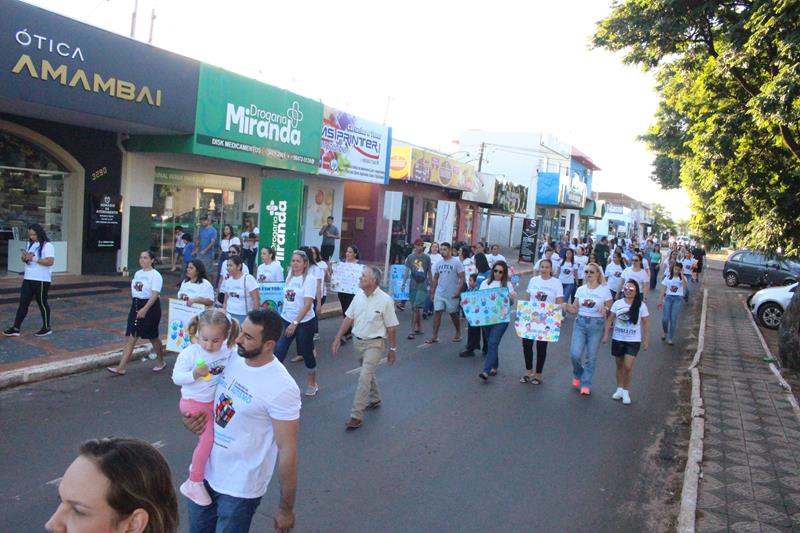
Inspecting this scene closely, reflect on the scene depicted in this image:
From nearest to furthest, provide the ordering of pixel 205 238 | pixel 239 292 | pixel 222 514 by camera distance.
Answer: pixel 222 514
pixel 239 292
pixel 205 238

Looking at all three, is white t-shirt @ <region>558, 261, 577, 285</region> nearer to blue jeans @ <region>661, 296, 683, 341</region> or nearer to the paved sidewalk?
blue jeans @ <region>661, 296, 683, 341</region>

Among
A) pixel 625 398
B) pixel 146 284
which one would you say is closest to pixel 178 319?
pixel 146 284

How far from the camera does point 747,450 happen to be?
6.28 m

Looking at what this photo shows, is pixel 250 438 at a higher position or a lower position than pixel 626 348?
higher

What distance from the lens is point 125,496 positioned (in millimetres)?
1657

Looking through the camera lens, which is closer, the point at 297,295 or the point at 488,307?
the point at 297,295

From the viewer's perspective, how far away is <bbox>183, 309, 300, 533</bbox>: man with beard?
2992mm

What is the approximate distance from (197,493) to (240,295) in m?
4.90

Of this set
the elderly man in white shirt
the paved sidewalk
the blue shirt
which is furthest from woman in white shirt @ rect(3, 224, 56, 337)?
the paved sidewalk

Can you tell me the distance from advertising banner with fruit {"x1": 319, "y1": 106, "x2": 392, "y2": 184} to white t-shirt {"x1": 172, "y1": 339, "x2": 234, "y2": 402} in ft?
49.9

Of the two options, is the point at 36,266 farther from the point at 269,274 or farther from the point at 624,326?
the point at 624,326

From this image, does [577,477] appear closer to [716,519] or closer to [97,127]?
[716,519]

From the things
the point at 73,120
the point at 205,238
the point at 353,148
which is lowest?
the point at 205,238

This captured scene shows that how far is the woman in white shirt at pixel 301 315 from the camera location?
286 inches
